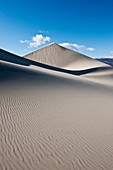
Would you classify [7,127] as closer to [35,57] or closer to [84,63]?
[84,63]

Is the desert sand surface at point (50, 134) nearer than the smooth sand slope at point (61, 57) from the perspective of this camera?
Yes

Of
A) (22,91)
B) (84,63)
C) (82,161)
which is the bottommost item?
(82,161)

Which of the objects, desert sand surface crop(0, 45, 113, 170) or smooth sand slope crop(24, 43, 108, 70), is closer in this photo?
desert sand surface crop(0, 45, 113, 170)

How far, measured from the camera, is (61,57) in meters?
63.7

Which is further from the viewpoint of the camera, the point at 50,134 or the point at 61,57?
the point at 61,57

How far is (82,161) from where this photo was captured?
409cm

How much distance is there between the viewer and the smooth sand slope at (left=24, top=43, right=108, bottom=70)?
5786 cm

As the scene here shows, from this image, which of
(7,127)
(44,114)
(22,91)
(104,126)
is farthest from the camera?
(22,91)

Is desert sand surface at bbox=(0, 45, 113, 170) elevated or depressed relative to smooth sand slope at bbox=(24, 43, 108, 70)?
depressed

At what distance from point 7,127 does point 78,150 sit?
6.78 feet

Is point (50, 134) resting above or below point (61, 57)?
below

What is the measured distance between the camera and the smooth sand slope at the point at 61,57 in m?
57.9

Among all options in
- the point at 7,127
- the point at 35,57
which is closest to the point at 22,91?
the point at 7,127

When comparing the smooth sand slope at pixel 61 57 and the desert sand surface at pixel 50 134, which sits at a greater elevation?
the smooth sand slope at pixel 61 57
